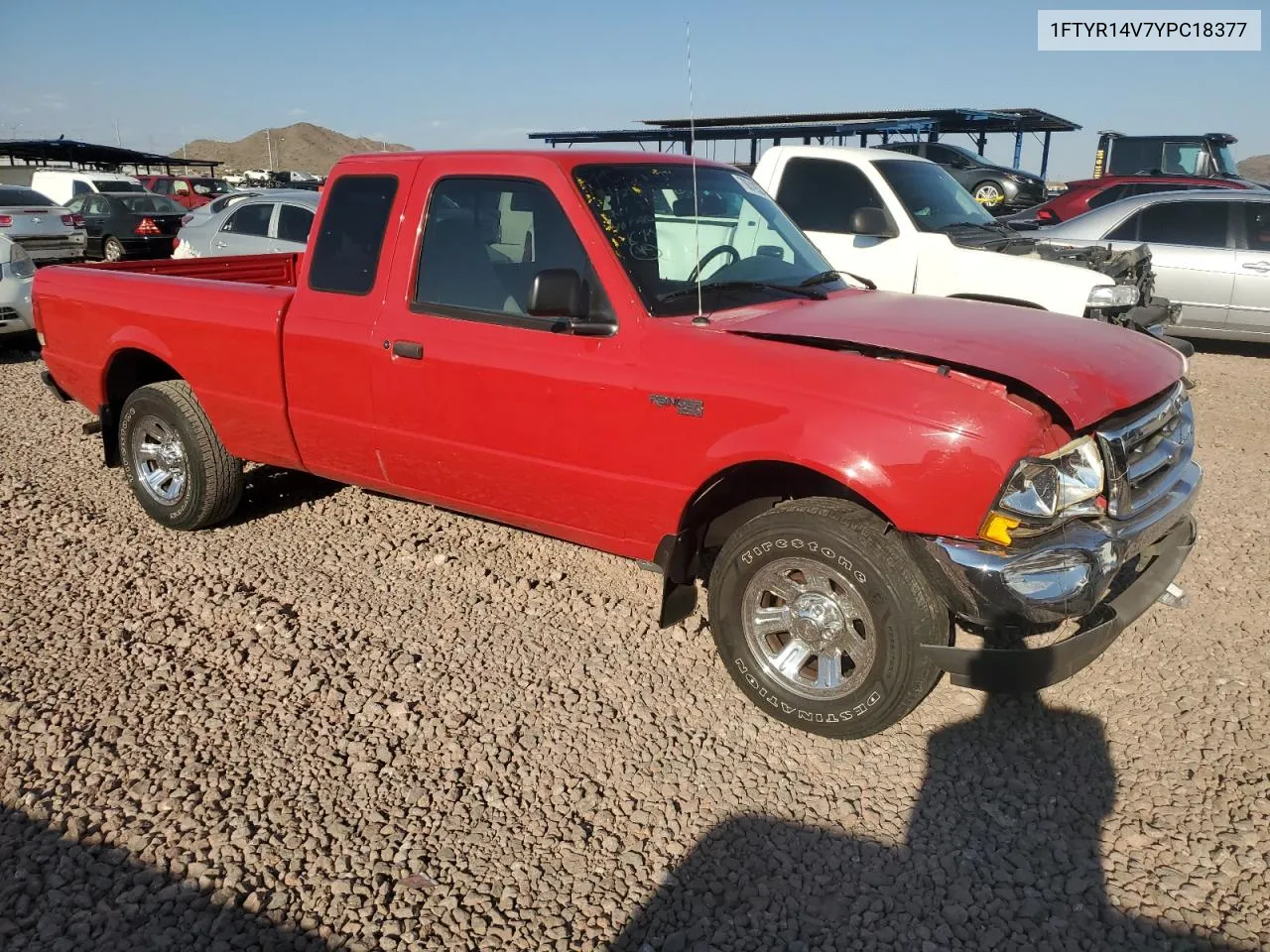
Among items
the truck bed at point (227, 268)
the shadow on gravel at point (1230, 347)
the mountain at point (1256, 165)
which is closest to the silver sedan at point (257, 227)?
the truck bed at point (227, 268)

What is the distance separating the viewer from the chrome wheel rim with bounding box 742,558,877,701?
3.37m

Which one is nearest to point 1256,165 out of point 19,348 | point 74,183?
point 74,183

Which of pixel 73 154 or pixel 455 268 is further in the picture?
pixel 73 154

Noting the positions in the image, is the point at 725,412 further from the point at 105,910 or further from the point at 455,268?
the point at 105,910

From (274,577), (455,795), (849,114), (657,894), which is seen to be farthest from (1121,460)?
(849,114)

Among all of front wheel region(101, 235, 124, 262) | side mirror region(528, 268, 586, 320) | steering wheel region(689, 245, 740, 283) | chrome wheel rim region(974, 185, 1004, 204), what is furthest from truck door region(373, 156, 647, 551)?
front wheel region(101, 235, 124, 262)

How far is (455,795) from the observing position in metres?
3.23

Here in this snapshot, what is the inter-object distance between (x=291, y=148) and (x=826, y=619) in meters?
111

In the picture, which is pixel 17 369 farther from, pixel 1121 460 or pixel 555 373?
pixel 1121 460

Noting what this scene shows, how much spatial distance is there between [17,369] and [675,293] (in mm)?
8836

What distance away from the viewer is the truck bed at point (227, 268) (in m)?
5.91

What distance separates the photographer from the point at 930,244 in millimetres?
7812

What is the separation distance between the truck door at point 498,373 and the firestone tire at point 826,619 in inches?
23.1

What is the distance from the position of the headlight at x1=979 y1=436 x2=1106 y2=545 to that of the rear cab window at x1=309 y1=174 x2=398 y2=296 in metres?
2.83
